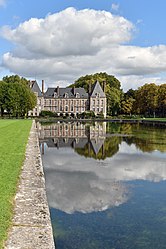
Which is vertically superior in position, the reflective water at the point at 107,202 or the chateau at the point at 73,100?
the chateau at the point at 73,100

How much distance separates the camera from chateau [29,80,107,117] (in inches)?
3903

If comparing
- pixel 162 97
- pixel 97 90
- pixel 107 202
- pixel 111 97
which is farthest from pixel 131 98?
pixel 107 202

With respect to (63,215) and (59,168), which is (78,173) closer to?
(59,168)

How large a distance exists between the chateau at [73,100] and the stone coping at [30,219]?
9092cm

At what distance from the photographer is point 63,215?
24.2ft

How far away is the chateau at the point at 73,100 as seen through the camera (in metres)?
99.1

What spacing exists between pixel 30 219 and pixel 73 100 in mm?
95358

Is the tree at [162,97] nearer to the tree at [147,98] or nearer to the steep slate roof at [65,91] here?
the tree at [147,98]

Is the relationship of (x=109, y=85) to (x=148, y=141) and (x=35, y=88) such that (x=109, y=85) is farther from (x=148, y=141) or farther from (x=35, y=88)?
(x=148, y=141)

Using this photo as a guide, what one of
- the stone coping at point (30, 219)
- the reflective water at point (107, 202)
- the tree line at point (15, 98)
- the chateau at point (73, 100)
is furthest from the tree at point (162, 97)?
the stone coping at point (30, 219)

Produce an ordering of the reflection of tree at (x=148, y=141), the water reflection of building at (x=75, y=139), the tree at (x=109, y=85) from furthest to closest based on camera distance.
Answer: the tree at (x=109, y=85), the water reflection of building at (x=75, y=139), the reflection of tree at (x=148, y=141)

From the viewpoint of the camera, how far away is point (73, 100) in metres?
100


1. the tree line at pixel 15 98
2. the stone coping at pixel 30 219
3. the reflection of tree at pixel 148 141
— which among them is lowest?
the reflection of tree at pixel 148 141

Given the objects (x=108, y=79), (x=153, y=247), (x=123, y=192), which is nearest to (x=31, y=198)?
(x=153, y=247)
